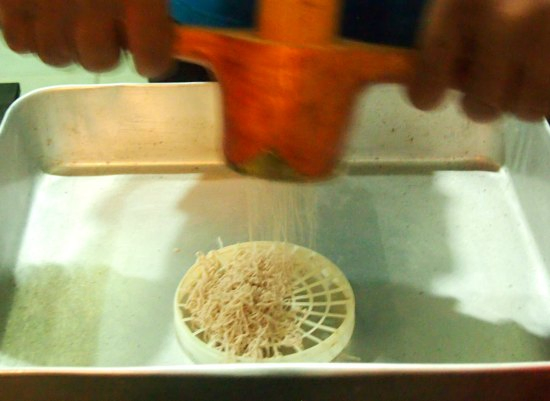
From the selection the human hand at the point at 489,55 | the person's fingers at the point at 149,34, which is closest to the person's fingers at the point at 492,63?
the human hand at the point at 489,55

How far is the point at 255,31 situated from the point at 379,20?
8.0 inches

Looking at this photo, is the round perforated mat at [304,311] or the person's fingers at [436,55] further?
the round perforated mat at [304,311]

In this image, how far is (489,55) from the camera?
357 mm

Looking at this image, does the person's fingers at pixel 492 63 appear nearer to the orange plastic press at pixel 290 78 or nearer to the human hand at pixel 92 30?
the orange plastic press at pixel 290 78

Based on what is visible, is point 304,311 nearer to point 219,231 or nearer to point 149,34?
point 219,231

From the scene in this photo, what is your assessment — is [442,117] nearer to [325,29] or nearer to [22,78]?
[325,29]

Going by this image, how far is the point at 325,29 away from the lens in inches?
14.8

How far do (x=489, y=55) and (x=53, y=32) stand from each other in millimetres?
242

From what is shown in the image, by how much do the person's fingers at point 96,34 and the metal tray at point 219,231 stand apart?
0.14 meters

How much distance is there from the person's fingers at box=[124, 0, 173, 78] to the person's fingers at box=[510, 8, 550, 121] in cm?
19

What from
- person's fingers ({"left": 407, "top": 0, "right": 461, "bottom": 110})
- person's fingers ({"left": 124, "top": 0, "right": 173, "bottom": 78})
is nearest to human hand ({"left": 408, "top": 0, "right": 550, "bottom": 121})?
person's fingers ({"left": 407, "top": 0, "right": 461, "bottom": 110})

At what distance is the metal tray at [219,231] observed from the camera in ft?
1.91

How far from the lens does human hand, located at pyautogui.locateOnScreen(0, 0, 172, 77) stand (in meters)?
0.39

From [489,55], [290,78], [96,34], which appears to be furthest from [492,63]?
[96,34]
